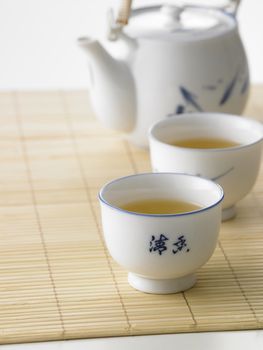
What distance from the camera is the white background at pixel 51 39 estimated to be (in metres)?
3.21

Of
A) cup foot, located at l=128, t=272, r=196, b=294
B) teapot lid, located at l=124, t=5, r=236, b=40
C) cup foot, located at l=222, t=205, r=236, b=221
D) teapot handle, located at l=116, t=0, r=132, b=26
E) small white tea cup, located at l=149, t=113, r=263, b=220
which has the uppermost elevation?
teapot handle, located at l=116, t=0, r=132, b=26

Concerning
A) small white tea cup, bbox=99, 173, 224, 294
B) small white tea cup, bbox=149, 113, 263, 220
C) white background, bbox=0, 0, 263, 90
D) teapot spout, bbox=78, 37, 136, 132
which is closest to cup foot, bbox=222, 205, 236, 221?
small white tea cup, bbox=149, 113, 263, 220

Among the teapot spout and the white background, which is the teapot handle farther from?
the white background

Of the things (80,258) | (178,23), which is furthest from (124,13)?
(80,258)

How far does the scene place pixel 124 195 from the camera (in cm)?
111

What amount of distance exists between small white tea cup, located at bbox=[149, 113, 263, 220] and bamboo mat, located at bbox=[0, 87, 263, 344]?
62 millimetres

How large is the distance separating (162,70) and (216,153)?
0.27 m

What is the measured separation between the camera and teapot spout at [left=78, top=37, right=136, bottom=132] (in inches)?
57.2

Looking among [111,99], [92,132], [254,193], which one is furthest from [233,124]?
[92,132]

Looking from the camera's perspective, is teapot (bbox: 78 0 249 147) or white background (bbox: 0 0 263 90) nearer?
teapot (bbox: 78 0 249 147)

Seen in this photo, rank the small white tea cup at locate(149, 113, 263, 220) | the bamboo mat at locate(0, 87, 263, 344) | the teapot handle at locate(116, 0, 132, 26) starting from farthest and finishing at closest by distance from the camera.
Result: the teapot handle at locate(116, 0, 132, 26) < the small white tea cup at locate(149, 113, 263, 220) < the bamboo mat at locate(0, 87, 263, 344)

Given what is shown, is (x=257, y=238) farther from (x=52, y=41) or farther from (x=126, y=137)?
(x=52, y=41)

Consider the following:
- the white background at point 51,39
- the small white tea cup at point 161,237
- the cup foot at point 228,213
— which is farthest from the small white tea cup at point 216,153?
the white background at point 51,39

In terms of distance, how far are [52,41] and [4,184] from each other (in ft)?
6.46
